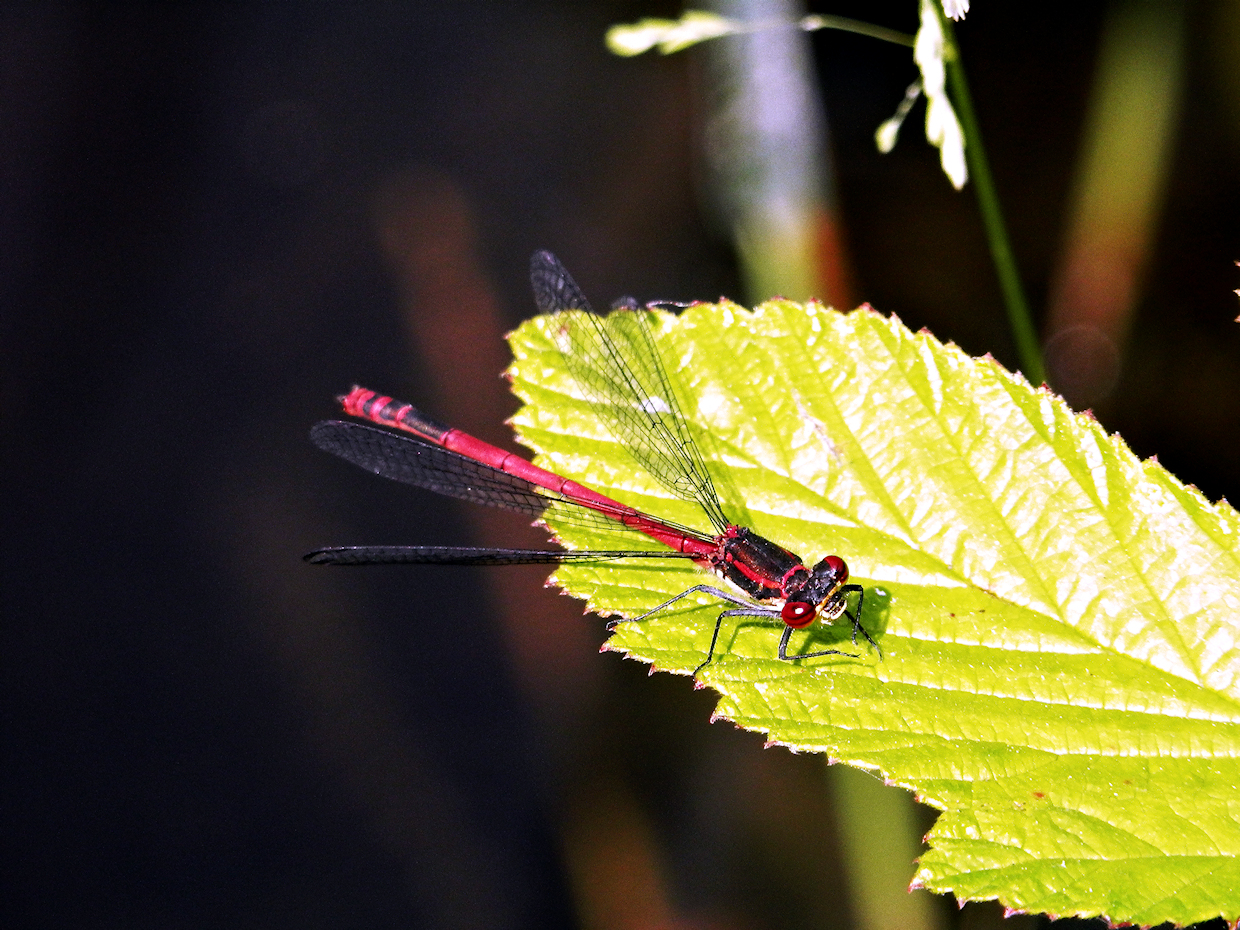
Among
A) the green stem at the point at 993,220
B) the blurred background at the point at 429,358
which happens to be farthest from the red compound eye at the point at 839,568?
the blurred background at the point at 429,358

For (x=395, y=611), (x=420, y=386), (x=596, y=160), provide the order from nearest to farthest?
(x=395, y=611), (x=420, y=386), (x=596, y=160)

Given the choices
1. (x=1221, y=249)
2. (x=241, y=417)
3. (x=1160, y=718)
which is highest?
(x=1221, y=249)

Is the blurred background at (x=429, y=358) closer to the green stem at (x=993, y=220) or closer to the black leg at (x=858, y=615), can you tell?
the green stem at (x=993, y=220)

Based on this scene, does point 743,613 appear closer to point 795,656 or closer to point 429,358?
point 795,656

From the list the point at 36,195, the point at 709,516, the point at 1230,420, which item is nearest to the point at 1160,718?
the point at 709,516

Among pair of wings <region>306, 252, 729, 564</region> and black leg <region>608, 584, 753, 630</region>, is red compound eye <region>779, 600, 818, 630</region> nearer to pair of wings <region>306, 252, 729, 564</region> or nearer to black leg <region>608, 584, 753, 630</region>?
black leg <region>608, 584, 753, 630</region>

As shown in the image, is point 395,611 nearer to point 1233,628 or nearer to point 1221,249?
point 1233,628
